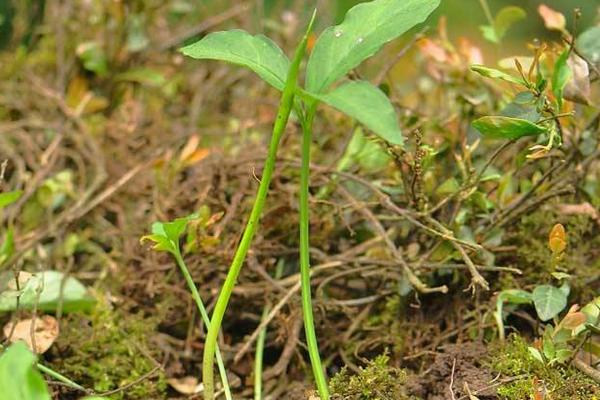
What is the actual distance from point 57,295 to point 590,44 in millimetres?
734

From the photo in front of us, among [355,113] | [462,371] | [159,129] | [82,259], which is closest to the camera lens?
[355,113]

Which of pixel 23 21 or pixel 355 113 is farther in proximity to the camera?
pixel 23 21

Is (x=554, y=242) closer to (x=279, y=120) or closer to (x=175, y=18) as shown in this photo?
(x=279, y=120)

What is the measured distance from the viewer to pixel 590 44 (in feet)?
3.43

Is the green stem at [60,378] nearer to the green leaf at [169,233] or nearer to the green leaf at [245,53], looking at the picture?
the green leaf at [169,233]

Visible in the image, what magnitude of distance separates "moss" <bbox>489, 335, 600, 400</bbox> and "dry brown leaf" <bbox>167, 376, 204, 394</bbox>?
357 millimetres

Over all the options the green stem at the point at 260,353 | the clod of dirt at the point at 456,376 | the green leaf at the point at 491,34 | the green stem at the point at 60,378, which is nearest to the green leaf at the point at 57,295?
the green stem at the point at 60,378

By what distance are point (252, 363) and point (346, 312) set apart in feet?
0.44

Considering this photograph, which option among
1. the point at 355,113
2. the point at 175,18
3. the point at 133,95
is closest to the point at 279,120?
the point at 355,113

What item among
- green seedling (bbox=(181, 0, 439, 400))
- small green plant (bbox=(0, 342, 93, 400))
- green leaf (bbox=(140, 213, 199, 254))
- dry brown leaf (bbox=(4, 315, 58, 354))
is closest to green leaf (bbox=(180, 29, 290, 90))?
green seedling (bbox=(181, 0, 439, 400))

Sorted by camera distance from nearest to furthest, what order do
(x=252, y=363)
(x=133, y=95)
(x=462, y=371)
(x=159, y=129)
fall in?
(x=462, y=371) → (x=252, y=363) → (x=159, y=129) → (x=133, y=95)

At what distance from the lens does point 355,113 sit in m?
0.66

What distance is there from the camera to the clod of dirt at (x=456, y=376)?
848mm

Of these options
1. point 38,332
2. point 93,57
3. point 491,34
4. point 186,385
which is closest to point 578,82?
point 491,34
